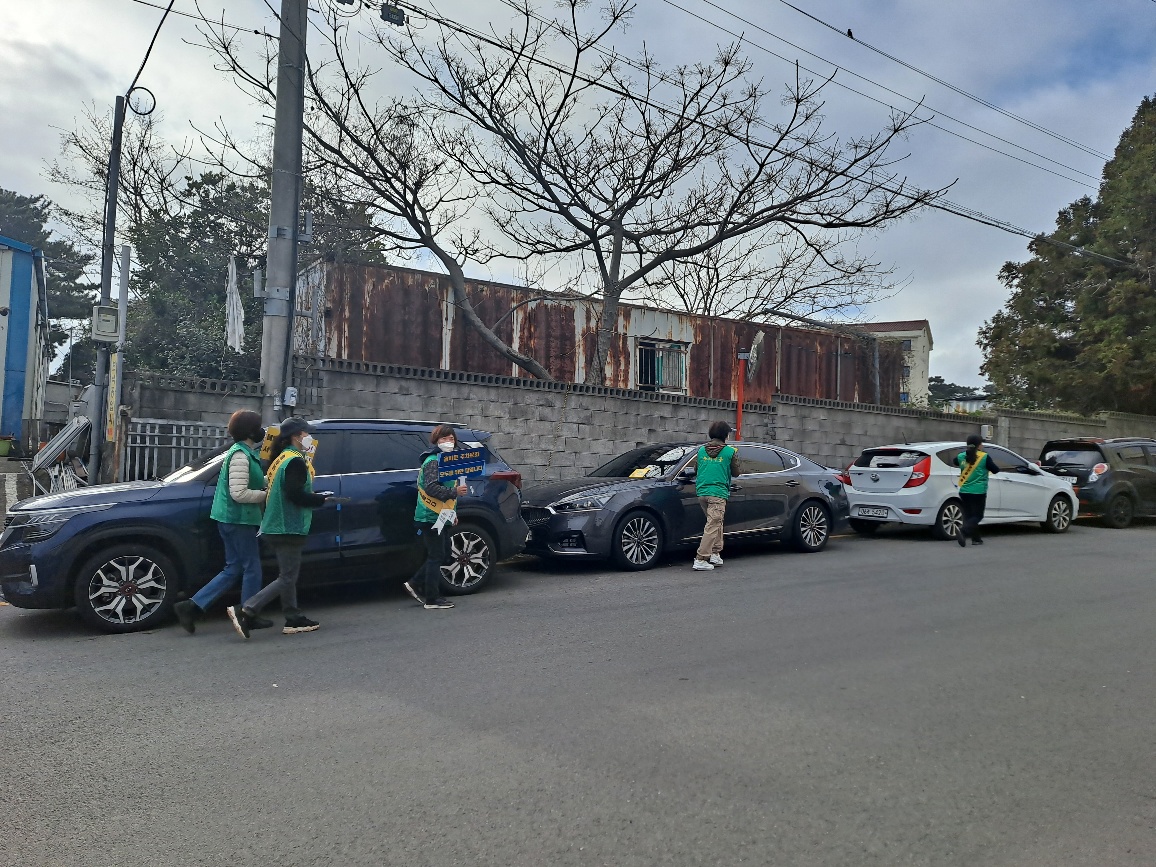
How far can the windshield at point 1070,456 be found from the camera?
50.8ft

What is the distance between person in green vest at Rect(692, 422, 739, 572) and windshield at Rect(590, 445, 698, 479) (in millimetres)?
685

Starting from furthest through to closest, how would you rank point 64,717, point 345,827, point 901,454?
point 901,454
point 64,717
point 345,827

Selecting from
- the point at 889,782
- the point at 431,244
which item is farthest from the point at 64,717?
the point at 431,244

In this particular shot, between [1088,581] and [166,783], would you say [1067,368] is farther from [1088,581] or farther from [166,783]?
[166,783]

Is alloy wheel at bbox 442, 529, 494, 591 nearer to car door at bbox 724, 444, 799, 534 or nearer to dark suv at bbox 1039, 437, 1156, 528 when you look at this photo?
car door at bbox 724, 444, 799, 534

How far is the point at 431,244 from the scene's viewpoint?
15055 millimetres

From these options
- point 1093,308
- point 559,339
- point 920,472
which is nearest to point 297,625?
point 920,472

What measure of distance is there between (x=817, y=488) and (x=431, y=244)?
24.9ft

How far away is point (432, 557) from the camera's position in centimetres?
764

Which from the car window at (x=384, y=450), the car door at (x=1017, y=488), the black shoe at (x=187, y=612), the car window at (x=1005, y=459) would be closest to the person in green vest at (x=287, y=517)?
the black shoe at (x=187, y=612)

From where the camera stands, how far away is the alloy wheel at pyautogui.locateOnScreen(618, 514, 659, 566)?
9.81m

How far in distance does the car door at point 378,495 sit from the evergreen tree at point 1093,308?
21186mm

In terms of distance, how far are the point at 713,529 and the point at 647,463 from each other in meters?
1.39

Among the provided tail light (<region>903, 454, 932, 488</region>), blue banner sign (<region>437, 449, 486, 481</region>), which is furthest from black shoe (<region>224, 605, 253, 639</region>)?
tail light (<region>903, 454, 932, 488</region>)
